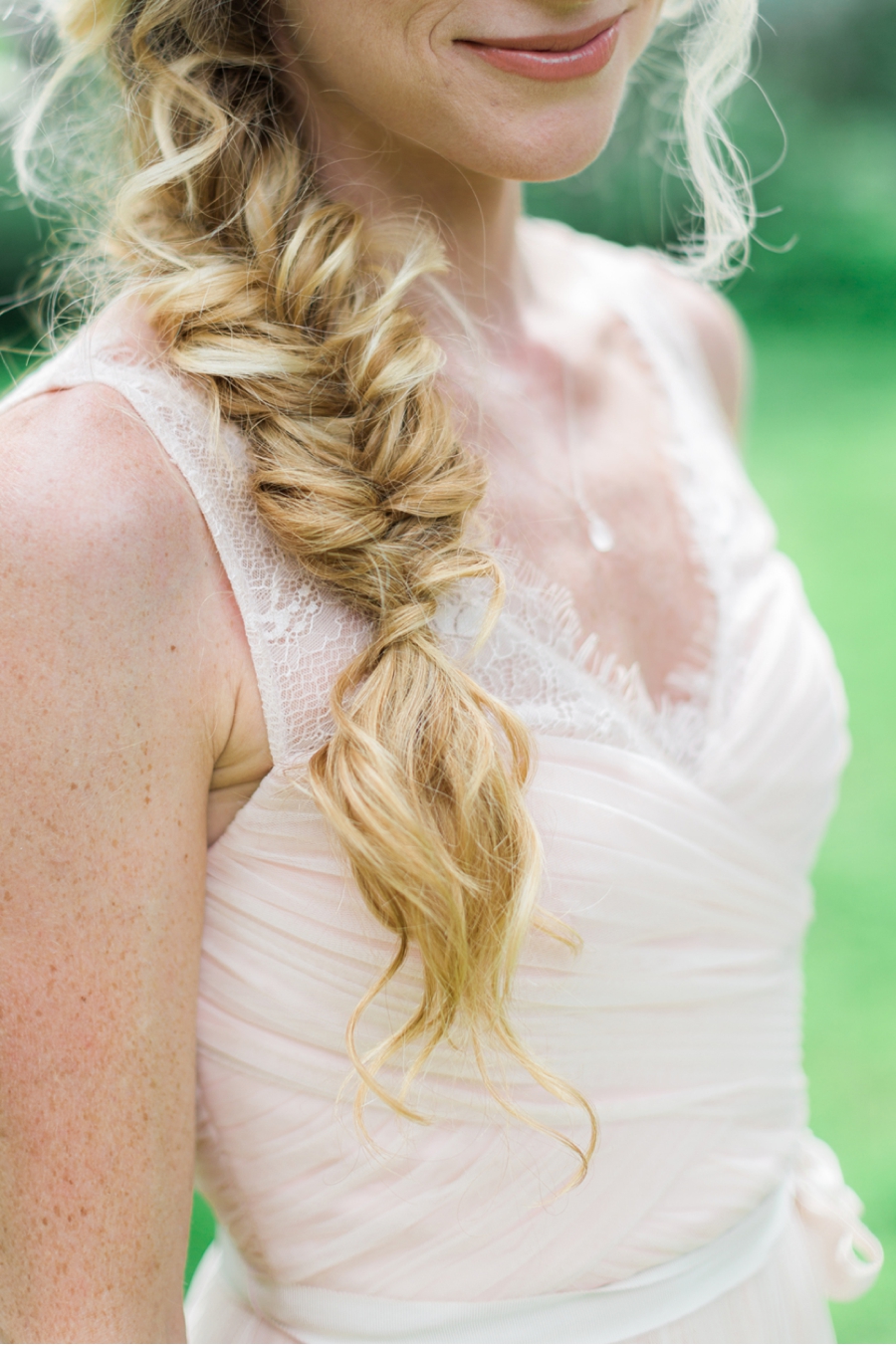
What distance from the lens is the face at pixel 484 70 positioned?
1.14m

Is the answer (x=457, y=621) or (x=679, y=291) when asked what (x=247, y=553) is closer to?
(x=457, y=621)

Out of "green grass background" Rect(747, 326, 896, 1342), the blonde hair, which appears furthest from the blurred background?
the blonde hair

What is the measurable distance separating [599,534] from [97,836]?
0.70 metres

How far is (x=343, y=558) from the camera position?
1095mm

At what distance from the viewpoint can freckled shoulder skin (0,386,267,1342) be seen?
951mm

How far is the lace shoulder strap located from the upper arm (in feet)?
0.08

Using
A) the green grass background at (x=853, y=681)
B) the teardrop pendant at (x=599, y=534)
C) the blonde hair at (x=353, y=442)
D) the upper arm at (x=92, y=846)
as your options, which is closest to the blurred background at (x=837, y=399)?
the green grass background at (x=853, y=681)

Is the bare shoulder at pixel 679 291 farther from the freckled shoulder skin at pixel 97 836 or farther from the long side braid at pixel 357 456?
the freckled shoulder skin at pixel 97 836

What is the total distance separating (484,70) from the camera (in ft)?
3.79

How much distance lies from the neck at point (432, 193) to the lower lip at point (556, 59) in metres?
0.19

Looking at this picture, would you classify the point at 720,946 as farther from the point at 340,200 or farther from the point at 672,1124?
the point at 340,200

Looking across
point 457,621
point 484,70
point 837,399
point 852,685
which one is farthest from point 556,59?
point 837,399

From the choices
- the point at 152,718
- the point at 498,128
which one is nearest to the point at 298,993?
the point at 152,718

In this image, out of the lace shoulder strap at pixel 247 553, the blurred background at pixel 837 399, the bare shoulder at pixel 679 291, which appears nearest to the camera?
the lace shoulder strap at pixel 247 553
